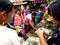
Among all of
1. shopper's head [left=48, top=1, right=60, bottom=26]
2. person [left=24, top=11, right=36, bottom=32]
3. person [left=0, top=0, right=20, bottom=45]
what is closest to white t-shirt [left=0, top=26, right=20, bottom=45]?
person [left=0, top=0, right=20, bottom=45]

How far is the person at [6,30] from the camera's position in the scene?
1.79 metres

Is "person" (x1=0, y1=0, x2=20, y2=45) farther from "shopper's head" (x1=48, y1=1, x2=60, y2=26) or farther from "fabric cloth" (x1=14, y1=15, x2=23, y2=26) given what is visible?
"fabric cloth" (x1=14, y1=15, x2=23, y2=26)

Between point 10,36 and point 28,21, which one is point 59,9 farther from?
point 28,21

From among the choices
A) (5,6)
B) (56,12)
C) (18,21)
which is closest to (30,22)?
(18,21)

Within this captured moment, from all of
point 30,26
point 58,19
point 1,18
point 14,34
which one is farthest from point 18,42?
point 30,26

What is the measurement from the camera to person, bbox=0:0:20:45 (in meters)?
1.79

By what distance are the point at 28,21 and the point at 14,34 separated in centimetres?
406

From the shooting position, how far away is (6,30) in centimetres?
183

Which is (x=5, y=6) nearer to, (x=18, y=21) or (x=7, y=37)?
(x=7, y=37)

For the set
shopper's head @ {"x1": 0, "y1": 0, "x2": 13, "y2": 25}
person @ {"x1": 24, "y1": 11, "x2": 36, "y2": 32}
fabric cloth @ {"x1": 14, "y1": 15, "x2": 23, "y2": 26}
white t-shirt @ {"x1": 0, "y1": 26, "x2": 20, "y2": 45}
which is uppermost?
shopper's head @ {"x1": 0, "y1": 0, "x2": 13, "y2": 25}

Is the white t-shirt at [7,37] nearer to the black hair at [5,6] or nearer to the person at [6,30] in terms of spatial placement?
the person at [6,30]

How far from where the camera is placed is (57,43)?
1979mm

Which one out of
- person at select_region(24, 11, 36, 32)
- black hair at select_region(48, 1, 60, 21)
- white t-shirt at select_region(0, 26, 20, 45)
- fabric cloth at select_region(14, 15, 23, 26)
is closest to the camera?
white t-shirt at select_region(0, 26, 20, 45)

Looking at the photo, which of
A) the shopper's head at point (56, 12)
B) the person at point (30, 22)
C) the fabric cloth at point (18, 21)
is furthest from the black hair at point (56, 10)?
the fabric cloth at point (18, 21)
